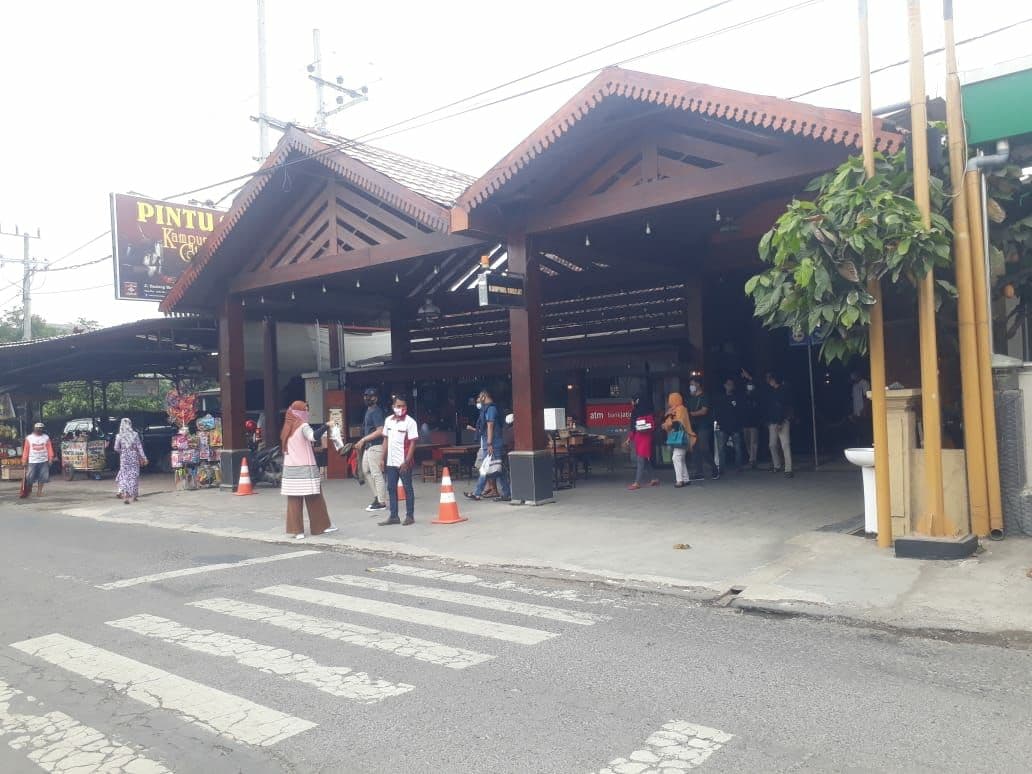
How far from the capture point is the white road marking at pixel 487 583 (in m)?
7.64

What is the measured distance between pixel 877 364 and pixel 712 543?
2.63 m

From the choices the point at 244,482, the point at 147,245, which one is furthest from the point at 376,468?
the point at 147,245

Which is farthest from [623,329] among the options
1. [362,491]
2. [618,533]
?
[618,533]

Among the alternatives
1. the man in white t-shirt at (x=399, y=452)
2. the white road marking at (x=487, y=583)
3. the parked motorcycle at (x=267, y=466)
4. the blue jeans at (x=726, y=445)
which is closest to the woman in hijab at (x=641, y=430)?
the blue jeans at (x=726, y=445)

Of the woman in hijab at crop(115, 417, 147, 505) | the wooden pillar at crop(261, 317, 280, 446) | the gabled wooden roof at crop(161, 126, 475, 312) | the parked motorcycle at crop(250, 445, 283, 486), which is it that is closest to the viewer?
the gabled wooden roof at crop(161, 126, 475, 312)

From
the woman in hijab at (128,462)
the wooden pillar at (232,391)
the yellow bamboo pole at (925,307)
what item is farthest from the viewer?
the wooden pillar at (232,391)

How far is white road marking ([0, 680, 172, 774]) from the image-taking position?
14.0ft

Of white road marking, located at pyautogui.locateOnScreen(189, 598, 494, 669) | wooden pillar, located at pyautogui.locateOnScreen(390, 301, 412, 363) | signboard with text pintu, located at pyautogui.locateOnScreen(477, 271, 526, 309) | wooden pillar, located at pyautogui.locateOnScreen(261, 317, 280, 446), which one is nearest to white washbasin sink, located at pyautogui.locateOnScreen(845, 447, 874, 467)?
white road marking, located at pyautogui.locateOnScreen(189, 598, 494, 669)

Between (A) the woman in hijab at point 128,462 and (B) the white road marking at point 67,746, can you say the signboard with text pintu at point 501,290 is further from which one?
Answer: (A) the woman in hijab at point 128,462

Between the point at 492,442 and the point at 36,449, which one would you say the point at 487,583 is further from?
the point at 36,449

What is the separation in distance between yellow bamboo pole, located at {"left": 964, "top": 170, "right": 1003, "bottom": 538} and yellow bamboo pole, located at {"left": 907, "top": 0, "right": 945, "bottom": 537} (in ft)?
1.63

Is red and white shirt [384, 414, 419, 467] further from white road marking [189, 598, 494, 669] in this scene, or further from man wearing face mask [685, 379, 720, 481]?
man wearing face mask [685, 379, 720, 481]

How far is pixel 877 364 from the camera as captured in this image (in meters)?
8.48

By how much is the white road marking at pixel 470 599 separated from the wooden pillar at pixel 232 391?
974 centimetres
